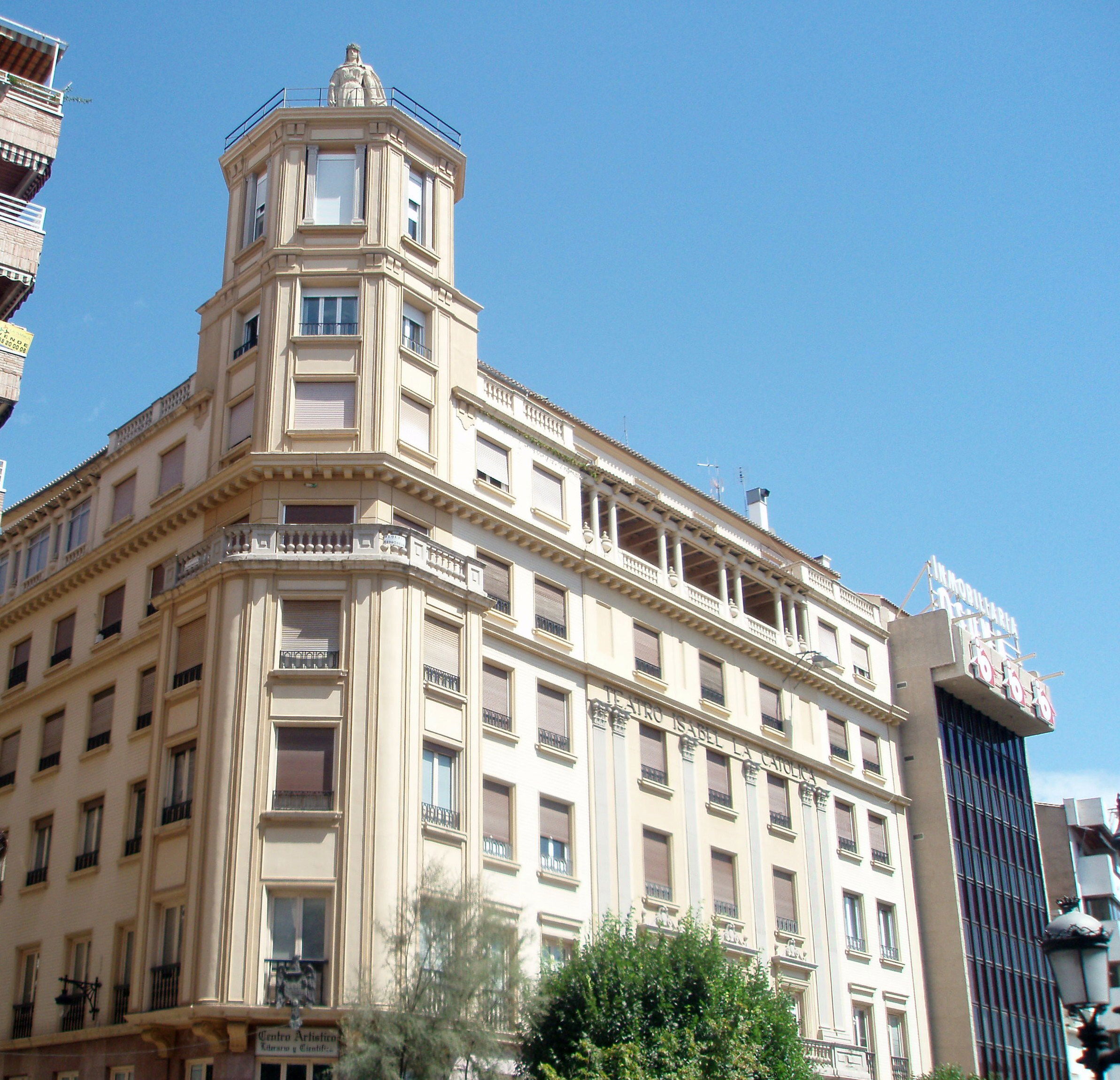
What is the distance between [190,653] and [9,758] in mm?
10046

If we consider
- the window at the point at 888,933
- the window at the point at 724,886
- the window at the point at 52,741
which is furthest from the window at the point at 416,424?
the window at the point at 888,933

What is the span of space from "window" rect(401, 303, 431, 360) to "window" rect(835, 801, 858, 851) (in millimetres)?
21362

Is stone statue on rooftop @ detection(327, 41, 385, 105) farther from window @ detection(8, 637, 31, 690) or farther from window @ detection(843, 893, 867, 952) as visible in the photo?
window @ detection(843, 893, 867, 952)

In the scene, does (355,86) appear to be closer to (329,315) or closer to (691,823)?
(329,315)

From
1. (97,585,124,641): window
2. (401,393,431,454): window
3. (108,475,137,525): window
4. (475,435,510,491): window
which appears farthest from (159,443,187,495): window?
(475,435,510,491): window

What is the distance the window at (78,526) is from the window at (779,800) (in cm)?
2184

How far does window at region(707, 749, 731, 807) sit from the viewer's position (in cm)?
4047

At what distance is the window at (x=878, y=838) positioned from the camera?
A: 47.4m

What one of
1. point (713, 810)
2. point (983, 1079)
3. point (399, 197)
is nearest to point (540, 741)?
point (713, 810)

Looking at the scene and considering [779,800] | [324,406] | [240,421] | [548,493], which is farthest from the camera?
[779,800]

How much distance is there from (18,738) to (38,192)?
15.4 meters

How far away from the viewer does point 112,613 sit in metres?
37.4

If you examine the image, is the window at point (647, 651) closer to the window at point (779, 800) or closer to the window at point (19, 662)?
the window at point (779, 800)

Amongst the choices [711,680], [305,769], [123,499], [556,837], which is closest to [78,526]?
[123,499]
